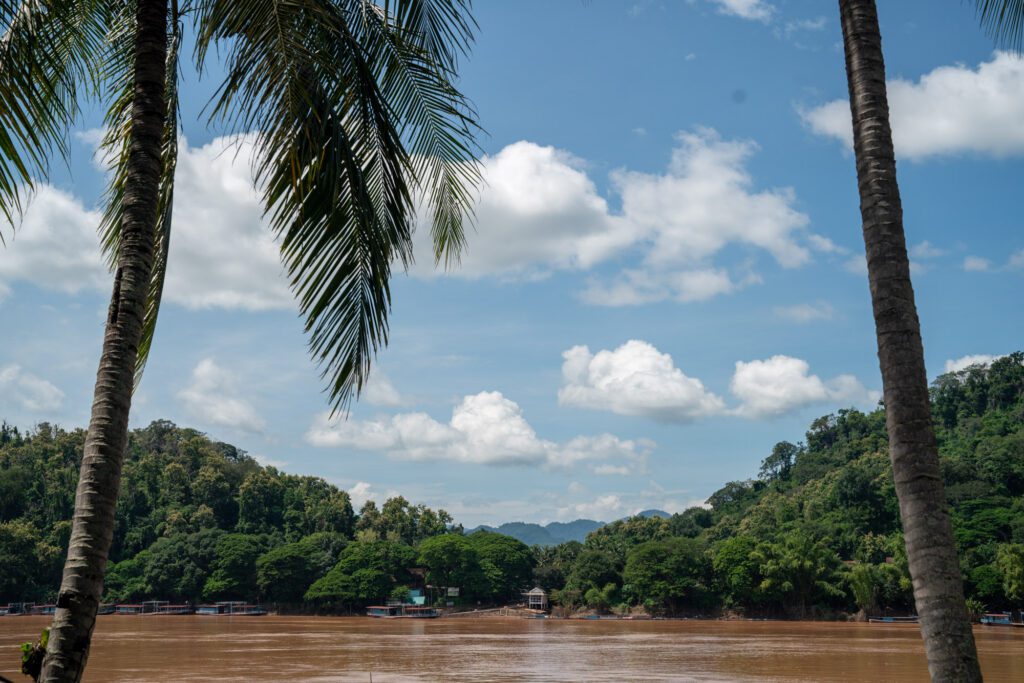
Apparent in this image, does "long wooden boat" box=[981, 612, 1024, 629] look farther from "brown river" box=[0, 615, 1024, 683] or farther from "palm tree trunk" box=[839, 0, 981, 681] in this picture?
"palm tree trunk" box=[839, 0, 981, 681]

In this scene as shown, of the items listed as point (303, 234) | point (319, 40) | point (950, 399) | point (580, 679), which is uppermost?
point (950, 399)

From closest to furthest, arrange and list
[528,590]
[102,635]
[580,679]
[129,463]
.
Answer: [580,679], [102,635], [528,590], [129,463]

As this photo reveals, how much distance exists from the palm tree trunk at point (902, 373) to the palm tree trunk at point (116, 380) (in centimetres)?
421

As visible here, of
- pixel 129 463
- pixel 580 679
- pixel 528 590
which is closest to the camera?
pixel 580 679

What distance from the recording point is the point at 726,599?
5969cm

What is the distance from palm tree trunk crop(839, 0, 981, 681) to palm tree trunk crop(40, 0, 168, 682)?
421cm

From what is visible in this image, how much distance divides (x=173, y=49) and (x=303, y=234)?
2691 mm

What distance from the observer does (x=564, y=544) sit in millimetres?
74438

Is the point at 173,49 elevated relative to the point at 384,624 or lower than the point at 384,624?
elevated

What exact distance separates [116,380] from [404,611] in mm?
64924

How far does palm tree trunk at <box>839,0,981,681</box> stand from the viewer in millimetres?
4645

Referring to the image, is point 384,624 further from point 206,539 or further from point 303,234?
point 303,234

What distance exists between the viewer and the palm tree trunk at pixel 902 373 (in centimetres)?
464

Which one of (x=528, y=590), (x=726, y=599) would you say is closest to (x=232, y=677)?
(x=726, y=599)
